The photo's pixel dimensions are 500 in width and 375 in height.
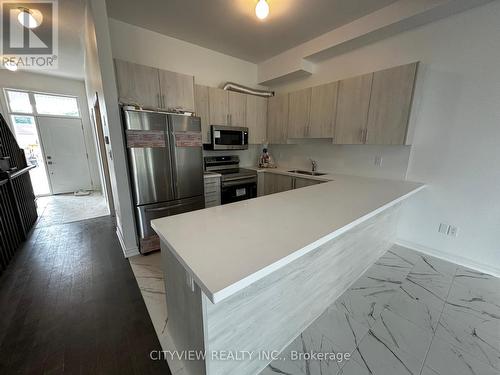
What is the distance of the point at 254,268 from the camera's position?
78cm

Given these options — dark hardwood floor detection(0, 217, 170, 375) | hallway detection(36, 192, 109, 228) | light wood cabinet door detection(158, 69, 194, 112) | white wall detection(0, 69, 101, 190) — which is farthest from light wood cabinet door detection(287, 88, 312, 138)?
white wall detection(0, 69, 101, 190)

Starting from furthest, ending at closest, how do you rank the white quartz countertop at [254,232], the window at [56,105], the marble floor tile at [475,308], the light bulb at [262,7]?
the window at [56,105] < the light bulb at [262,7] < the marble floor tile at [475,308] < the white quartz countertop at [254,232]

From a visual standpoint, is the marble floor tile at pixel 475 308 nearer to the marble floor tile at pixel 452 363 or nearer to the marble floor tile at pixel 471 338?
the marble floor tile at pixel 471 338

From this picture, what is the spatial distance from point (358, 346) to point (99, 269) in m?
2.66

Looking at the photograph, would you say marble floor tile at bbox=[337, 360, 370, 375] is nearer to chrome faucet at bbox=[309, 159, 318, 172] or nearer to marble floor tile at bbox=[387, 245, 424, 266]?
marble floor tile at bbox=[387, 245, 424, 266]

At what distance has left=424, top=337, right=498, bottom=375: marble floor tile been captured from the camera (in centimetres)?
128

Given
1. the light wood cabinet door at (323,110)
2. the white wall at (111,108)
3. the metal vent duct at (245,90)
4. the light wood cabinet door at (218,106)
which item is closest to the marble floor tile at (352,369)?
the white wall at (111,108)

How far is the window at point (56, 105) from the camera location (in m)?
5.06

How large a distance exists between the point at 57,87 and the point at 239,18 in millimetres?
5497

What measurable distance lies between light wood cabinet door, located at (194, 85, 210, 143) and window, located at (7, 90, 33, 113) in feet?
16.1

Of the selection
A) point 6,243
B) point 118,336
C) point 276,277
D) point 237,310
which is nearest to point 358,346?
point 276,277

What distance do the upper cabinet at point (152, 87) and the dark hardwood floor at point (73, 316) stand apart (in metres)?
2.02

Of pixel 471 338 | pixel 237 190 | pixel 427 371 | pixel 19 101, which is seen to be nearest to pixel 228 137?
pixel 237 190

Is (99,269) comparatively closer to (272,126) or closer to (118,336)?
(118,336)
